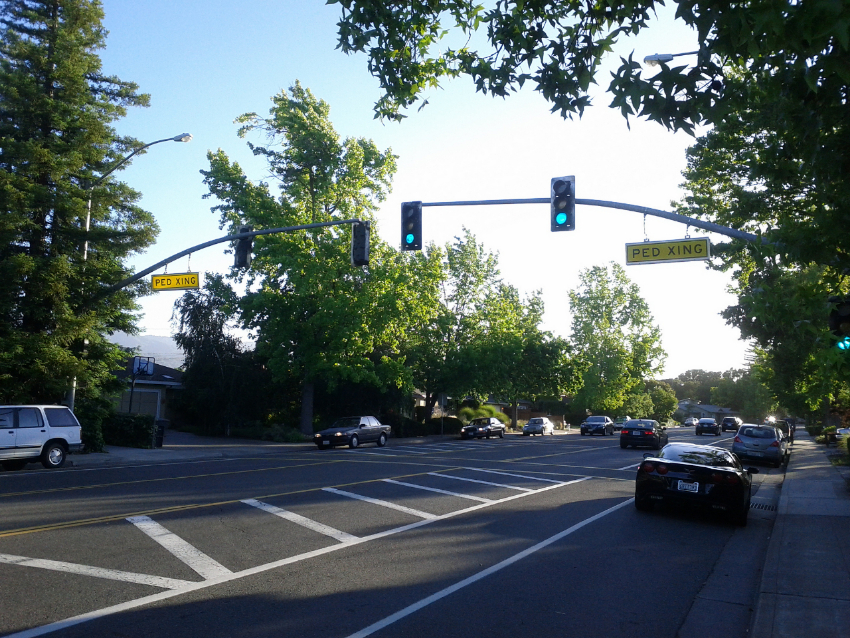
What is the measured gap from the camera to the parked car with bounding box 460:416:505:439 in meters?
44.7

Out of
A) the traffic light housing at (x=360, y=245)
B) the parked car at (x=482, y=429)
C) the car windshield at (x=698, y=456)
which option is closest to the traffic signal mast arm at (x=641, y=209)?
the traffic light housing at (x=360, y=245)

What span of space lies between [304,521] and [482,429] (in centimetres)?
3539

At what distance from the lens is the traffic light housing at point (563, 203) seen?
1388 centimetres

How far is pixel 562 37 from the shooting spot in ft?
30.0

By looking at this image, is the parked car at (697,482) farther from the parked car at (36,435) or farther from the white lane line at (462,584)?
the parked car at (36,435)

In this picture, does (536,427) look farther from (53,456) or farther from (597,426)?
(53,456)

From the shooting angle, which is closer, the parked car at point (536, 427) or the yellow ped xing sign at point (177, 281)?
the yellow ped xing sign at point (177, 281)

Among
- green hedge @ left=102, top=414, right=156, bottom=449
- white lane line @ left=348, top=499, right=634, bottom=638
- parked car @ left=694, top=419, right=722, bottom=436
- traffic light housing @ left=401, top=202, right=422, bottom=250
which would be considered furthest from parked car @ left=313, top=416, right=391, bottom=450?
parked car @ left=694, top=419, right=722, bottom=436

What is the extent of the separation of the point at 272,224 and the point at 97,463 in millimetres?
15595

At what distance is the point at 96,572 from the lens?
7.36 metres

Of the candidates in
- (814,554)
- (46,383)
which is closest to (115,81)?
(46,383)

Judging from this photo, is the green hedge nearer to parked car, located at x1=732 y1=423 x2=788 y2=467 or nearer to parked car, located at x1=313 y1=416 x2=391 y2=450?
parked car, located at x1=313 y1=416 x2=391 y2=450

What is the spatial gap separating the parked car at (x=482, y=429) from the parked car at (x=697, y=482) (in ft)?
106

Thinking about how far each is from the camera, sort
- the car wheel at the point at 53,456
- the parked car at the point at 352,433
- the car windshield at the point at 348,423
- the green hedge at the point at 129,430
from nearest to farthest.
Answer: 1. the car wheel at the point at 53,456
2. the green hedge at the point at 129,430
3. the parked car at the point at 352,433
4. the car windshield at the point at 348,423
